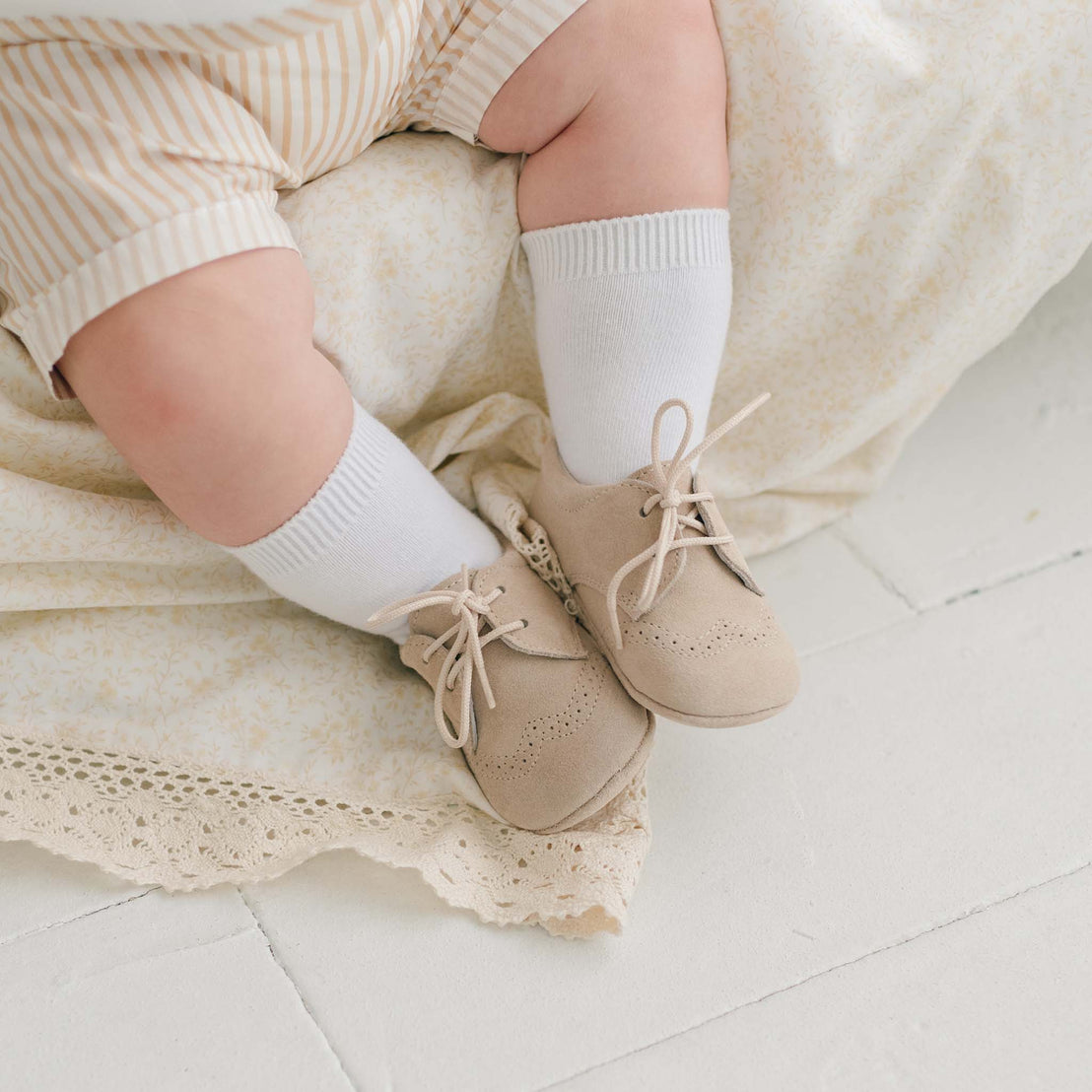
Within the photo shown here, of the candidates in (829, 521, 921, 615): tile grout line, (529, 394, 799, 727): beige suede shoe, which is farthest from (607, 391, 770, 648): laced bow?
(829, 521, 921, 615): tile grout line

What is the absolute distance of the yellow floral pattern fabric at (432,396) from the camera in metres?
0.78

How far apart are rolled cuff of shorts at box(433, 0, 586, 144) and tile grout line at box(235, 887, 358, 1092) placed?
0.56 meters

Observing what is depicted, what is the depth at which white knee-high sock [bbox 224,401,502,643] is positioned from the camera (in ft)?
2.42

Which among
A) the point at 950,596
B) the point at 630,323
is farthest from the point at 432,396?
the point at 950,596

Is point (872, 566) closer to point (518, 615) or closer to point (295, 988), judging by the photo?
point (518, 615)

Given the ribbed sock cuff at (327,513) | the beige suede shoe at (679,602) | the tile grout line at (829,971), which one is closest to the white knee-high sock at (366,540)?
the ribbed sock cuff at (327,513)

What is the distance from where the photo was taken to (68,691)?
0.83m

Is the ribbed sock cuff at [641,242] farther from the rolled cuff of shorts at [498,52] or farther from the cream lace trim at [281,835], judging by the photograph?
the cream lace trim at [281,835]

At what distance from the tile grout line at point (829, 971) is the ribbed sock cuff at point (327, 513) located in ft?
1.18

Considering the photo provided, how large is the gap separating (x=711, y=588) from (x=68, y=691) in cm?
47

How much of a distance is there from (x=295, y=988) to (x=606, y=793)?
0.23m

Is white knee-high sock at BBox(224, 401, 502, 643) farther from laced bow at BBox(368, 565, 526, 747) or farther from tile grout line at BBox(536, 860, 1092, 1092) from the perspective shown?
tile grout line at BBox(536, 860, 1092, 1092)

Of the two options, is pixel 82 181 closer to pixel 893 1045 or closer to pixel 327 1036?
pixel 327 1036

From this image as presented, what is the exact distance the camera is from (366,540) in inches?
29.9
